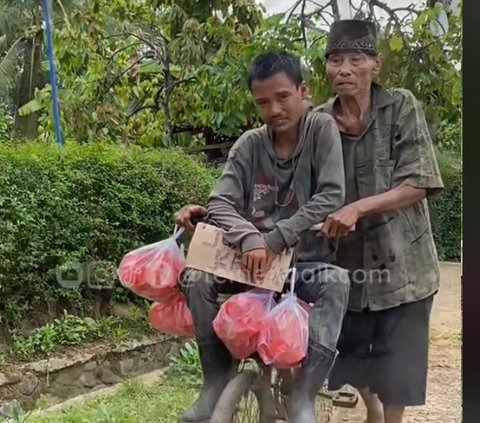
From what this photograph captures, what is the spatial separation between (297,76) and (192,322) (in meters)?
0.46

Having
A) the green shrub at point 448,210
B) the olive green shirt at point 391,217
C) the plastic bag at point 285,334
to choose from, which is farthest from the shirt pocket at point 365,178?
the plastic bag at point 285,334

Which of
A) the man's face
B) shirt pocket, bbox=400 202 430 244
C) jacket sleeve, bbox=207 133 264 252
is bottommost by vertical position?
shirt pocket, bbox=400 202 430 244

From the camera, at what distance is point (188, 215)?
1.14 meters

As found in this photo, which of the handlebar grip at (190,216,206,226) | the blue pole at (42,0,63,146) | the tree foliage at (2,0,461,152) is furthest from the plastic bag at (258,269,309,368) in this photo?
the blue pole at (42,0,63,146)

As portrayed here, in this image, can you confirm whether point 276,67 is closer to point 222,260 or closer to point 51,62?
point 222,260

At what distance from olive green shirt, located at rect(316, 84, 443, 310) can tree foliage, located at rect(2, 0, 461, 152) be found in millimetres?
42

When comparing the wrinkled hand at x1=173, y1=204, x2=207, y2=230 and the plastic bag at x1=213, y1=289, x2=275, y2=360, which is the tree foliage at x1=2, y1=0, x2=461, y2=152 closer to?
the wrinkled hand at x1=173, y1=204, x2=207, y2=230

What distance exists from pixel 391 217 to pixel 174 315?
0.42 m

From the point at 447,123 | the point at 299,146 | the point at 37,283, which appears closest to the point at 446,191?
the point at 447,123

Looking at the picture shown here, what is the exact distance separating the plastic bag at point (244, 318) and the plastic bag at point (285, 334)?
13 mm

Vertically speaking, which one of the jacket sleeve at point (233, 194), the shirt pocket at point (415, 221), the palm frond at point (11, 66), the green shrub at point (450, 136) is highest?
the palm frond at point (11, 66)

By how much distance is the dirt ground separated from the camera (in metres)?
0.95

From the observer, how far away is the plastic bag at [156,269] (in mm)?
1104

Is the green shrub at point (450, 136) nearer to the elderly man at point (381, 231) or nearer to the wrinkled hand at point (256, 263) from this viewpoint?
the elderly man at point (381, 231)
